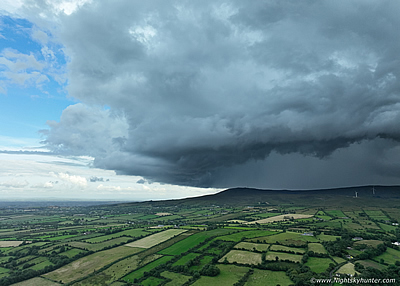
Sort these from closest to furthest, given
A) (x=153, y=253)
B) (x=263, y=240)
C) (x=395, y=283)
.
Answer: (x=395, y=283) < (x=153, y=253) < (x=263, y=240)

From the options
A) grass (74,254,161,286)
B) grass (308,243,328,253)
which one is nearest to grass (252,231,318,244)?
grass (308,243,328,253)

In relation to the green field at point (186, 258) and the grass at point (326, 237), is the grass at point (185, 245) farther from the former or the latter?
the grass at point (326, 237)

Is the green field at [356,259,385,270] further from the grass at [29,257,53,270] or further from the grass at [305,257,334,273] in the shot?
the grass at [29,257,53,270]

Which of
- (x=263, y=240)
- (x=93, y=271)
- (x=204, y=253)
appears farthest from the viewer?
(x=263, y=240)

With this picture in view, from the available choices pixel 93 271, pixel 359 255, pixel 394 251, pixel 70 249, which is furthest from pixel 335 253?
pixel 70 249

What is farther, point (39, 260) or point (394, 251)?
point (39, 260)

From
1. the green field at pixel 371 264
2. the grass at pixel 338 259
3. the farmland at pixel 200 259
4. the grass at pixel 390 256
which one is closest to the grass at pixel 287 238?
the farmland at pixel 200 259

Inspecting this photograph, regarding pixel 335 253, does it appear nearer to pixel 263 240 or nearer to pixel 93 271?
pixel 263 240
